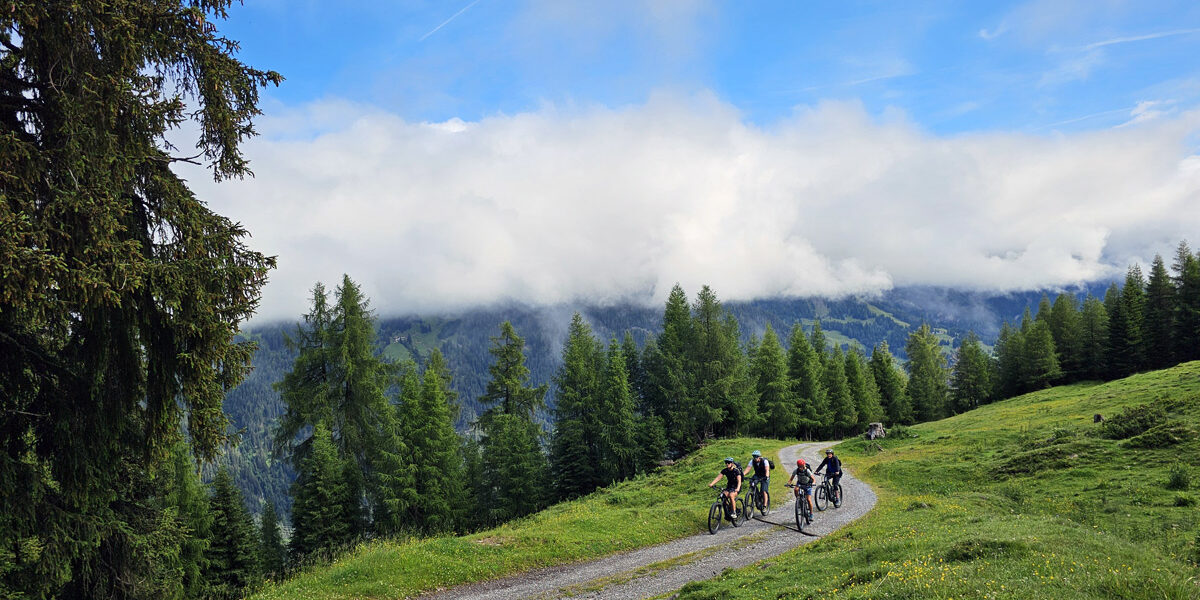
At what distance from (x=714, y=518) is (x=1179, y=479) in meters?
15.6

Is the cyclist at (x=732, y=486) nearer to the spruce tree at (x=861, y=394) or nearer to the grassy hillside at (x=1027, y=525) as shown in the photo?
the grassy hillside at (x=1027, y=525)

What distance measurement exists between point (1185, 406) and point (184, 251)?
132ft

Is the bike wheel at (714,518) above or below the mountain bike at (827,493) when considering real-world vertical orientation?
above

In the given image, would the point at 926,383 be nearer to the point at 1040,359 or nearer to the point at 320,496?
the point at 1040,359

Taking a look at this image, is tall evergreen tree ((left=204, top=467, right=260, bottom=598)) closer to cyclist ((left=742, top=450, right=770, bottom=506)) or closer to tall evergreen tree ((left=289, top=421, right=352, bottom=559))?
tall evergreen tree ((left=289, top=421, right=352, bottom=559))

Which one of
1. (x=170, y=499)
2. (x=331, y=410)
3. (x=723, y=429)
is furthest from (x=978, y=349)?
(x=170, y=499)

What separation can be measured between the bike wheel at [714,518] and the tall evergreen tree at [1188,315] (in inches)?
3313

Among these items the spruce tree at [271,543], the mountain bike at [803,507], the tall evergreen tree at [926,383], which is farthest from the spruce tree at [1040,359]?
the spruce tree at [271,543]

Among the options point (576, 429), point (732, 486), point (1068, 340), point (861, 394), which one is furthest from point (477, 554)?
point (1068, 340)

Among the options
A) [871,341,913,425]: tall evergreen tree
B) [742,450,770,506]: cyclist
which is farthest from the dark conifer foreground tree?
[871,341,913,425]: tall evergreen tree

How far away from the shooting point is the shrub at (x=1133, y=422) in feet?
88.2

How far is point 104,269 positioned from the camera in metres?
7.40

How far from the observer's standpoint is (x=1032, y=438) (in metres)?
33.7

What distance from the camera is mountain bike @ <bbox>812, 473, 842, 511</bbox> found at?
80.3 feet
